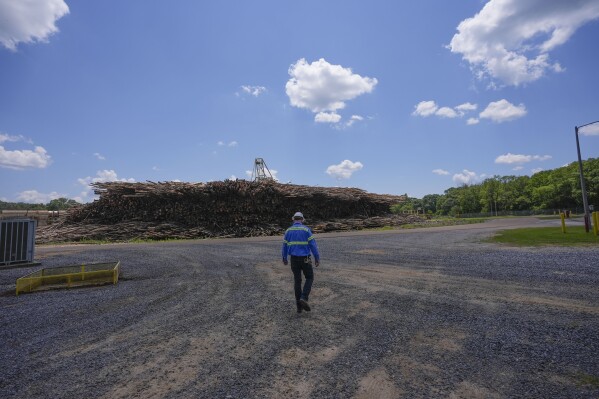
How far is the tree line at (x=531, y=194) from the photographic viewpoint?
222 feet

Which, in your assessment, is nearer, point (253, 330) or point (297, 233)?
point (253, 330)

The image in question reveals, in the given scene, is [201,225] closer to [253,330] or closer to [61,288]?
[61,288]

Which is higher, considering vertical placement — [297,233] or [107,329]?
[297,233]

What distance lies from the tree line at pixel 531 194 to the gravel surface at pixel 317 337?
47.5 meters

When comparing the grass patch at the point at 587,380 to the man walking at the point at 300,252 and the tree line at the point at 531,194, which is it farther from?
the tree line at the point at 531,194

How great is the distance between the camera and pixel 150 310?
621 cm

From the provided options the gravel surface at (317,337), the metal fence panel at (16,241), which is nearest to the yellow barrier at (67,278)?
the gravel surface at (317,337)

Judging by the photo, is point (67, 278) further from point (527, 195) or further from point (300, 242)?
point (527, 195)

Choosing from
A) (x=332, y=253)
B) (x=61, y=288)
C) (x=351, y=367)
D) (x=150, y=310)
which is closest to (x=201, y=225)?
(x=332, y=253)

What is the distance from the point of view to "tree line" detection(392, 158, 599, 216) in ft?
222

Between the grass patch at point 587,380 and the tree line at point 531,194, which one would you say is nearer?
the grass patch at point 587,380

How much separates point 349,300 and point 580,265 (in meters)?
7.35

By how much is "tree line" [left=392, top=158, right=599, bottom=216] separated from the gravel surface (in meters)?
47.5

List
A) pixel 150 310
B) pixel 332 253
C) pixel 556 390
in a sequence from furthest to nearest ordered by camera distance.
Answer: pixel 332 253 < pixel 150 310 < pixel 556 390
